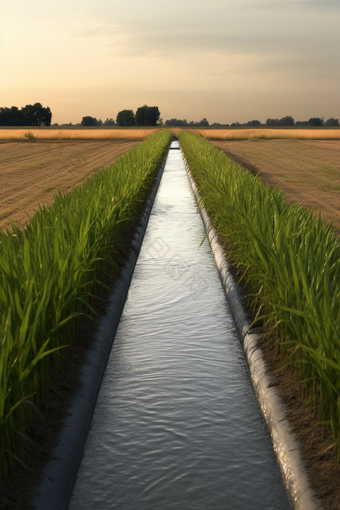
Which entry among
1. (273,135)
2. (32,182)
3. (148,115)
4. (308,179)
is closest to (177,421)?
(32,182)

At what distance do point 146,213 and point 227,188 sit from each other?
2.06 meters

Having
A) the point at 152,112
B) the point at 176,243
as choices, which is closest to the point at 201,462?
the point at 176,243

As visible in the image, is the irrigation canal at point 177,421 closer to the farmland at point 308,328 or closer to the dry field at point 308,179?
the farmland at point 308,328

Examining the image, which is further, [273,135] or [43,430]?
[273,135]

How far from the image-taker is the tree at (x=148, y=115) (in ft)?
352

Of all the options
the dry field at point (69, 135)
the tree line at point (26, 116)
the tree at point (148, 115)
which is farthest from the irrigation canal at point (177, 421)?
the tree at point (148, 115)

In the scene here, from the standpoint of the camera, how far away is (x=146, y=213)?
8.92m

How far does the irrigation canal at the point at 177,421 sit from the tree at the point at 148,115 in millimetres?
106794

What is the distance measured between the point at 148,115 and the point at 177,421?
109644 millimetres

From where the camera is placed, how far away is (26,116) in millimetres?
96312

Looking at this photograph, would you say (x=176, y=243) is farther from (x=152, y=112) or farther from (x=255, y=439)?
(x=152, y=112)

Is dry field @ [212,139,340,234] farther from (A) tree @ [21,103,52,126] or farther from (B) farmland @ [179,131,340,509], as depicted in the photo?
(A) tree @ [21,103,52,126]

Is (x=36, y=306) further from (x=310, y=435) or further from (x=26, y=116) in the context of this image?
(x=26, y=116)

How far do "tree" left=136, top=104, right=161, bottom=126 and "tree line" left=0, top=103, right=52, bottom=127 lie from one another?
2048 cm
